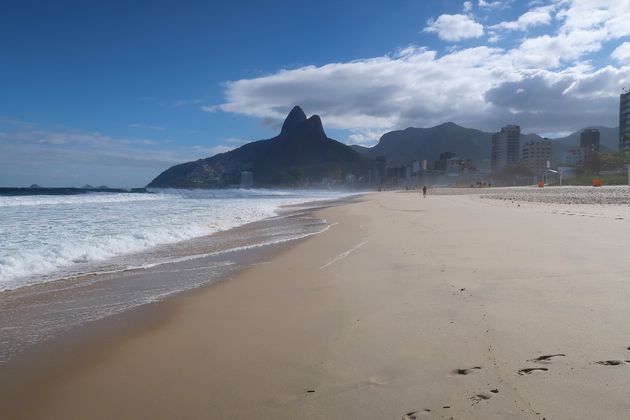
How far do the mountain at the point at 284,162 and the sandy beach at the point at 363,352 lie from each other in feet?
462

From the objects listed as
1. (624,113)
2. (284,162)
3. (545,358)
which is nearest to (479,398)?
(545,358)

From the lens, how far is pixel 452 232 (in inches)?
381

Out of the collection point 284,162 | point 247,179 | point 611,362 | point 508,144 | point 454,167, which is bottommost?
point 611,362

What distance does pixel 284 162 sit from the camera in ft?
559

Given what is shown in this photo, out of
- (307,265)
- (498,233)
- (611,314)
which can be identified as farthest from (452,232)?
(611,314)

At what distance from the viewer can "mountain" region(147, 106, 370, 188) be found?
154 metres

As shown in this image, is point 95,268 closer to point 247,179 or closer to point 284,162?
point 247,179

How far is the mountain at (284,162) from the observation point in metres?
154

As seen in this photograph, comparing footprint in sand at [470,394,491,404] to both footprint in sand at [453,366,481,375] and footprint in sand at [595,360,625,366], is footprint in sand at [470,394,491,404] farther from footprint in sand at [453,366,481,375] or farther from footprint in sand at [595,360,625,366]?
footprint in sand at [595,360,625,366]

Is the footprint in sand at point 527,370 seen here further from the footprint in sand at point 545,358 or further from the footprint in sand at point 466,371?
the footprint in sand at point 466,371

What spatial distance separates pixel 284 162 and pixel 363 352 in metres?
169

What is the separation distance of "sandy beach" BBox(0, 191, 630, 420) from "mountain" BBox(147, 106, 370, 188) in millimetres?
140942

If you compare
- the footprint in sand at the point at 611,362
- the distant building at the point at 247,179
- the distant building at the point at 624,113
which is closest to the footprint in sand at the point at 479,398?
the footprint in sand at the point at 611,362

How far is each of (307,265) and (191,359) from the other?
12.7ft
